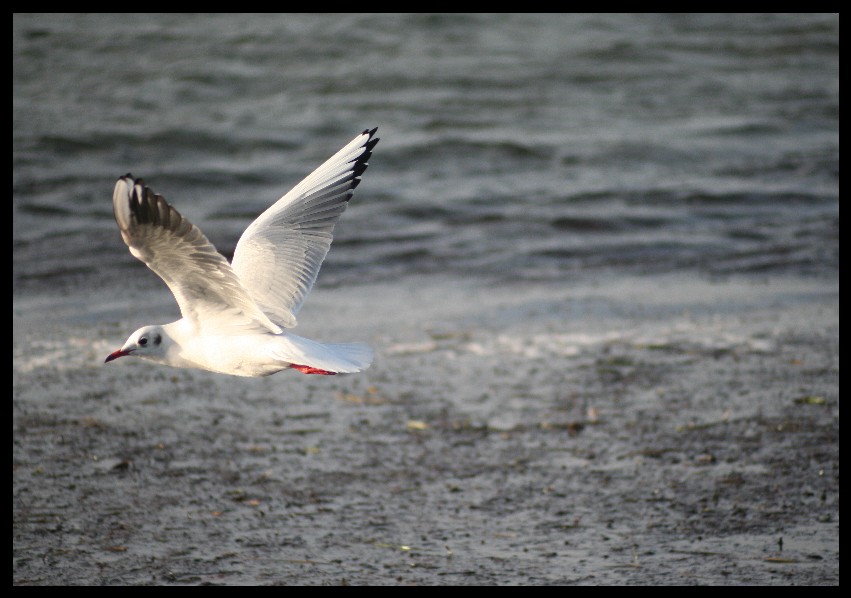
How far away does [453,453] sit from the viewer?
19.7 feet

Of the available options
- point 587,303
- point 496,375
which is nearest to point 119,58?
point 587,303

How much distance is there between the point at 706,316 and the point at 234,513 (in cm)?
415

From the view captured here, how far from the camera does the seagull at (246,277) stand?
3.79 meters

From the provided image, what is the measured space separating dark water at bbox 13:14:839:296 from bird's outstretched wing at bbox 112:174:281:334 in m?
5.07

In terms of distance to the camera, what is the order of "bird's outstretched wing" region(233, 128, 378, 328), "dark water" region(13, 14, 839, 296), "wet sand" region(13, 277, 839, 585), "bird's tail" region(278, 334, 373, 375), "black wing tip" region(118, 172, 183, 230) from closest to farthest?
"black wing tip" region(118, 172, 183, 230) → "bird's tail" region(278, 334, 373, 375) → "bird's outstretched wing" region(233, 128, 378, 328) → "wet sand" region(13, 277, 839, 585) → "dark water" region(13, 14, 839, 296)

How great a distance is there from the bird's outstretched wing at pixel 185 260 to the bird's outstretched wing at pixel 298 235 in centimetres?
37

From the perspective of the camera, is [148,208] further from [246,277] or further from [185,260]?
[246,277]

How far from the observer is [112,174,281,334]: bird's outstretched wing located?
3.68 m

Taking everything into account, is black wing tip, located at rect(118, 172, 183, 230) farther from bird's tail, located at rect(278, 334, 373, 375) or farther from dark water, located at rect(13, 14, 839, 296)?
dark water, located at rect(13, 14, 839, 296)

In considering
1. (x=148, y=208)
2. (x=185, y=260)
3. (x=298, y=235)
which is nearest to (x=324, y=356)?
(x=185, y=260)

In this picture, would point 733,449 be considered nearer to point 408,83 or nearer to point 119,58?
point 408,83

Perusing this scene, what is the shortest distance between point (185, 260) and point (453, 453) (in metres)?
2.43

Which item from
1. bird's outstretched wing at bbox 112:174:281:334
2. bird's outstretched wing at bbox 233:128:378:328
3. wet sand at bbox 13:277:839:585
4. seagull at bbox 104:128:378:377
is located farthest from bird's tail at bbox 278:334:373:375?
wet sand at bbox 13:277:839:585

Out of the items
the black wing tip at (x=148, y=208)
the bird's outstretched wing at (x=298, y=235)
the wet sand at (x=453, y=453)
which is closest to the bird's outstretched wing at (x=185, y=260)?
the black wing tip at (x=148, y=208)
